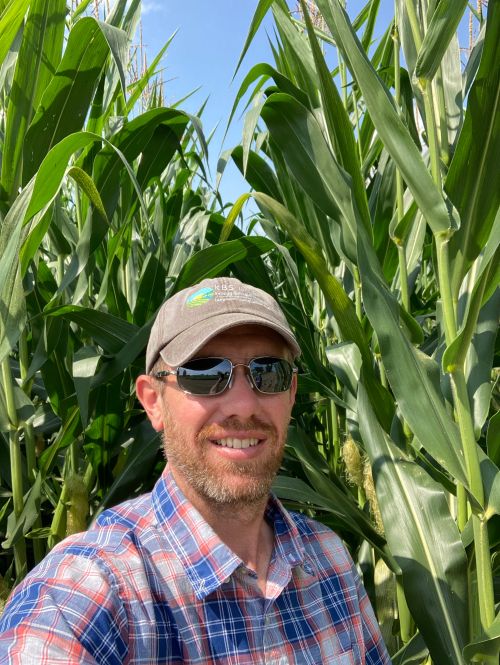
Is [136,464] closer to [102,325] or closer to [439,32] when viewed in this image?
[102,325]

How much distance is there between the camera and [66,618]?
0.85m

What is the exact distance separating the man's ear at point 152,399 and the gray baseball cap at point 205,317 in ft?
0.09

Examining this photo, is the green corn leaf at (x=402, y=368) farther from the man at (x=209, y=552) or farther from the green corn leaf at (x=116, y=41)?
the green corn leaf at (x=116, y=41)

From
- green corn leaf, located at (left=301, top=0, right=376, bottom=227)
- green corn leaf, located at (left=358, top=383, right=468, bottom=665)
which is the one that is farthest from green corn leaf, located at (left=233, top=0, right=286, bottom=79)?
green corn leaf, located at (left=358, top=383, right=468, bottom=665)

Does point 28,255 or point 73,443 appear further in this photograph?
point 73,443

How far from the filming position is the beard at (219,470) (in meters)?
1.09

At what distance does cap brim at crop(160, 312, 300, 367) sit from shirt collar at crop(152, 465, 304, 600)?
181mm

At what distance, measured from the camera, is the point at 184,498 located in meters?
1.08

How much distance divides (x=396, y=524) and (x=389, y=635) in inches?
17.8

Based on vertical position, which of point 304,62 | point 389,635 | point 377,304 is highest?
point 304,62

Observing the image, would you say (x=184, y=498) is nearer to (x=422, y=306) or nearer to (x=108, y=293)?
(x=108, y=293)

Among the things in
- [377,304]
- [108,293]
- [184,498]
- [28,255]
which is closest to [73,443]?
[108,293]

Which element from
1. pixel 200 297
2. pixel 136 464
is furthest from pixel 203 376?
pixel 136 464

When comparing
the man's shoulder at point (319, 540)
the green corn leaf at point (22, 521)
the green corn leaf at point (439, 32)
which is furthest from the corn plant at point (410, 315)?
the green corn leaf at point (22, 521)
